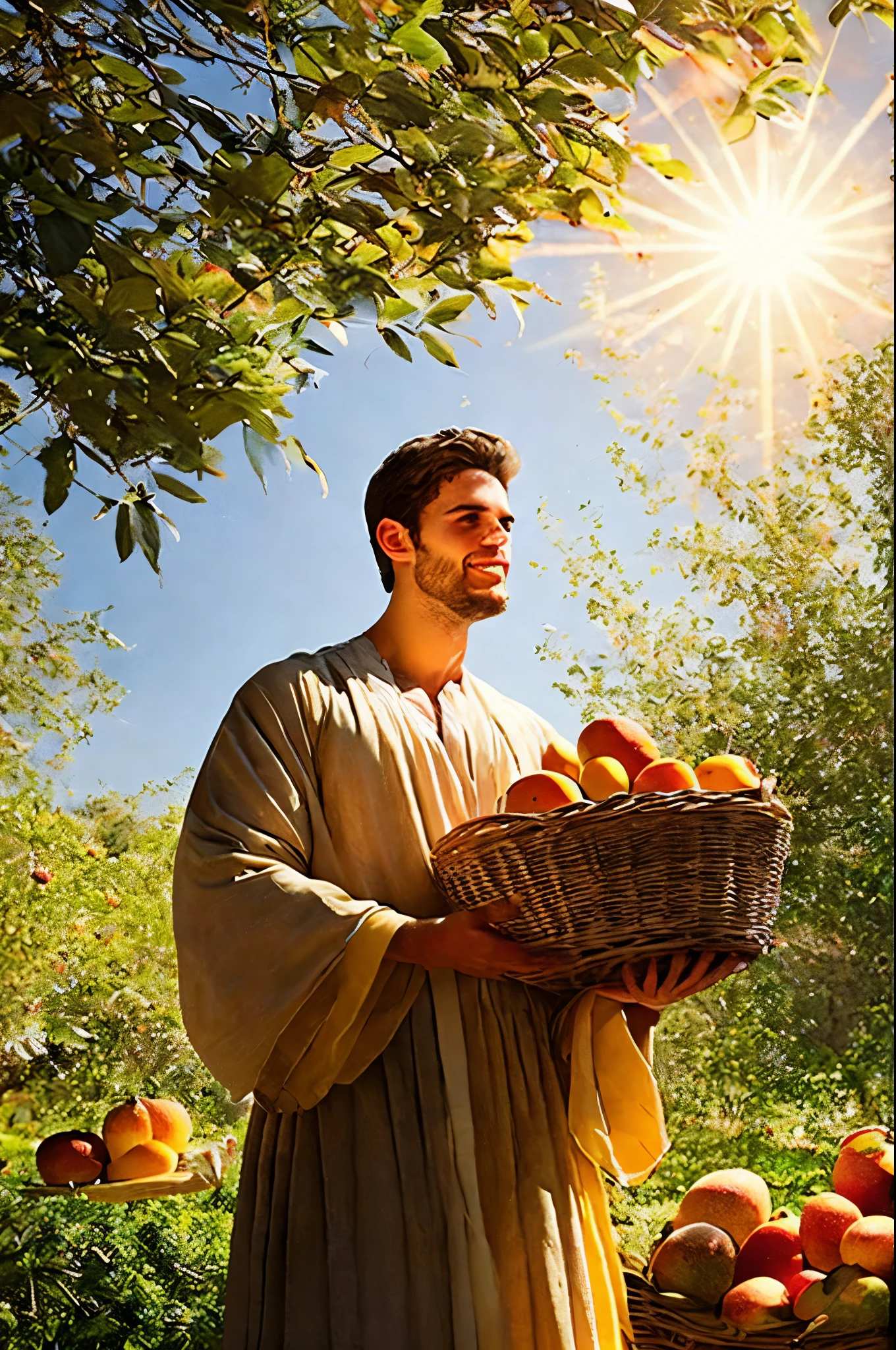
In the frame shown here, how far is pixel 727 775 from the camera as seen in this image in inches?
54.4

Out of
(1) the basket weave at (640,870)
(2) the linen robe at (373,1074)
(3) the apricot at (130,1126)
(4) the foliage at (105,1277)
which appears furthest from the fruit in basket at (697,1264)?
(3) the apricot at (130,1126)

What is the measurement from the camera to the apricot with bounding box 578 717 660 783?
1.45 metres

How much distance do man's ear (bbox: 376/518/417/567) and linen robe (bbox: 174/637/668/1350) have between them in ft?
0.75

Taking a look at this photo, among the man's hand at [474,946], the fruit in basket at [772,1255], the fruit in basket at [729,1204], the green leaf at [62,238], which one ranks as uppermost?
the green leaf at [62,238]

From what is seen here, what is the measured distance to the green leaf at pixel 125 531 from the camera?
1.78m

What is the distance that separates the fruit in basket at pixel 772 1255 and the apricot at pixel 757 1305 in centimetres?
3

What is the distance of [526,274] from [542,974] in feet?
4.27

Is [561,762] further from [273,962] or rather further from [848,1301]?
[848,1301]

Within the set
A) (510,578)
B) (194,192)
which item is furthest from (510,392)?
(194,192)

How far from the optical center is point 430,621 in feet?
5.44

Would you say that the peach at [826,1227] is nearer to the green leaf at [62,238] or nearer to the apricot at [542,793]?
the apricot at [542,793]

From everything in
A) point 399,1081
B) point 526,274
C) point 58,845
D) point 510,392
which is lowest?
point 399,1081

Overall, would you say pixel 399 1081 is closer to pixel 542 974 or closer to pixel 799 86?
pixel 542 974

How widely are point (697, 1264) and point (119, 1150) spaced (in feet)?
3.02
